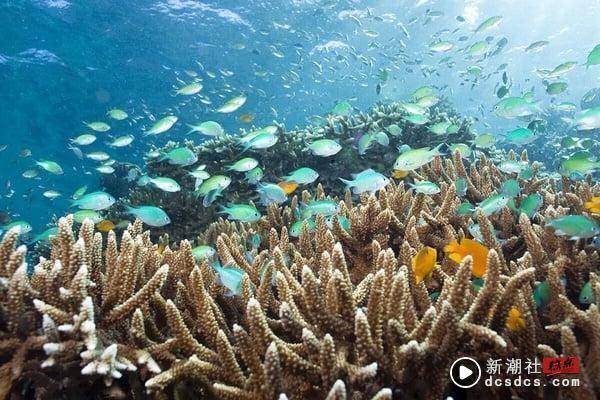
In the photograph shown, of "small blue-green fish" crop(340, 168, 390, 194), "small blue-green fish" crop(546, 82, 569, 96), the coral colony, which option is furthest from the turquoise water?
the coral colony

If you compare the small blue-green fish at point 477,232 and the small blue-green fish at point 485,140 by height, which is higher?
the small blue-green fish at point 485,140

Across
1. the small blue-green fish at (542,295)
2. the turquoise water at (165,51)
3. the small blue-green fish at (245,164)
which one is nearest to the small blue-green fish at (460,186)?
the small blue-green fish at (542,295)

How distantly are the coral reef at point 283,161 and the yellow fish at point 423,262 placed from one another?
459 centimetres

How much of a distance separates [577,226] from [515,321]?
1.12 metres

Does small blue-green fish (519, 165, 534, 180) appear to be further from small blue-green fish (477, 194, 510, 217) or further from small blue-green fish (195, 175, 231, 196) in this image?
small blue-green fish (195, 175, 231, 196)

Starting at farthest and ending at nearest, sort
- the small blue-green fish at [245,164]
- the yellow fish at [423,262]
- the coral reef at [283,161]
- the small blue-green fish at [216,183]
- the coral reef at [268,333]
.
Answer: the coral reef at [283,161], the small blue-green fish at [245,164], the small blue-green fish at [216,183], the yellow fish at [423,262], the coral reef at [268,333]

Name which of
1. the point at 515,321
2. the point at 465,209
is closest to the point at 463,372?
the point at 515,321

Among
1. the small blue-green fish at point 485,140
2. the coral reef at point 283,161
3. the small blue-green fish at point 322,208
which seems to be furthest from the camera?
the small blue-green fish at point 485,140

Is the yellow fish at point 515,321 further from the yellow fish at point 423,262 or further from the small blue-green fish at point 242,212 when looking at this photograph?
the small blue-green fish at point 242,212

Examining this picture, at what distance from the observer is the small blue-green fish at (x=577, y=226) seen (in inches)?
109

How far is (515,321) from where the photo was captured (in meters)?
2.21

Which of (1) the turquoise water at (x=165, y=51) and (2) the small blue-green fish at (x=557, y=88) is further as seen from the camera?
(1) the turquoise water at (x=165, y=51)

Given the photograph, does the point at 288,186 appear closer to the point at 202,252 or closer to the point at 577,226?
the point at 202,252

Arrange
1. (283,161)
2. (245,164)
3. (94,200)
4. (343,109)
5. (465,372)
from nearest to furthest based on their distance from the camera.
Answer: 1. (465,372)
2. (94,200)
3. (245,164)
4. (283,161)
5. (343,109)
